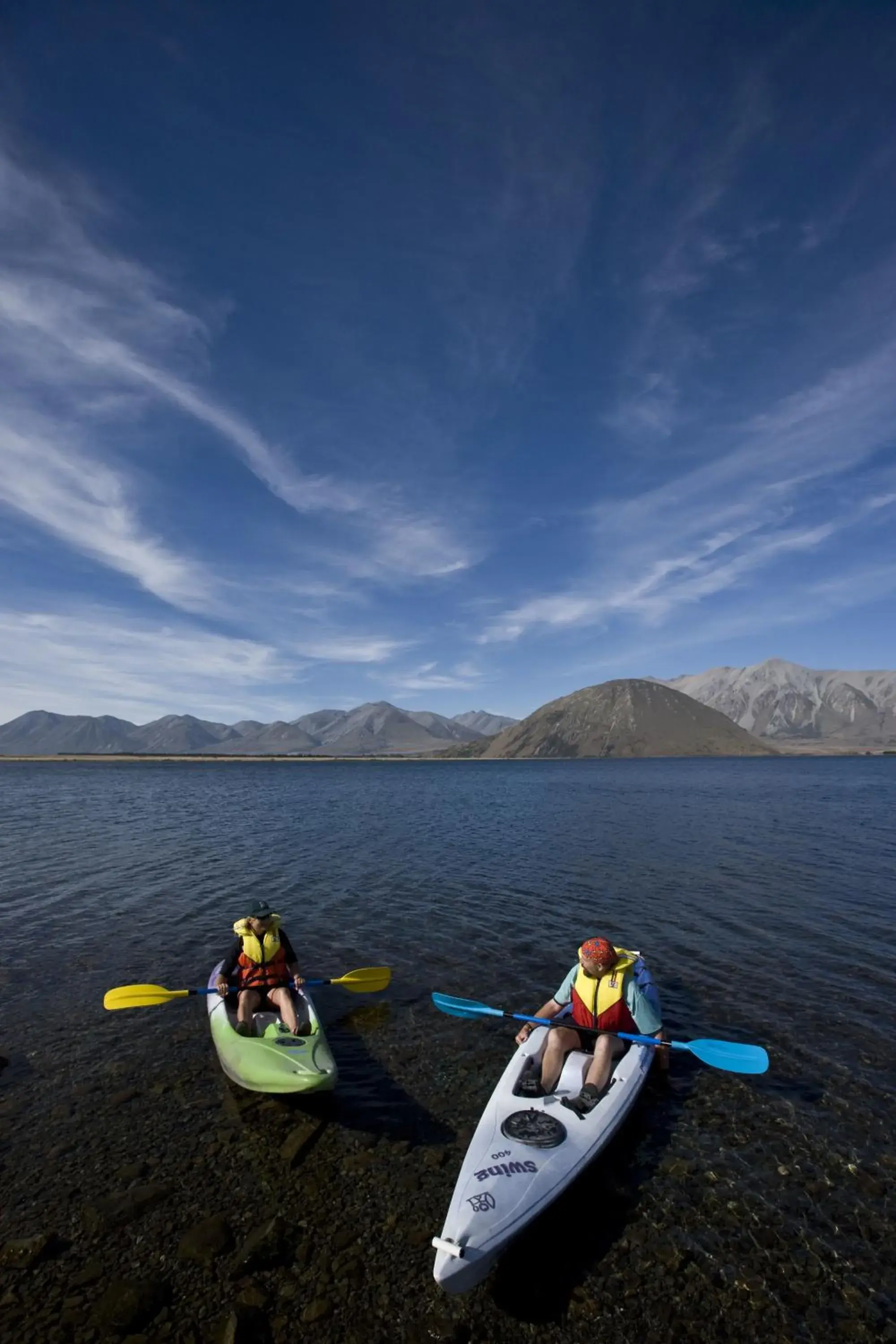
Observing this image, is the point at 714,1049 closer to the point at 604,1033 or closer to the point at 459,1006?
the point at 604,1033

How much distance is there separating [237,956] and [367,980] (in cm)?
347

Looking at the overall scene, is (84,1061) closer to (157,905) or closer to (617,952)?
(617,952)

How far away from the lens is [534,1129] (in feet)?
29.3

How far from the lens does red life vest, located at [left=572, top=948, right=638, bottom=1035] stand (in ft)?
38.1

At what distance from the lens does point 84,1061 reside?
12.6 metres

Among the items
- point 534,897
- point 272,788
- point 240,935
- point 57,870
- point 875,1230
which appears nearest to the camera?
point 875,1230

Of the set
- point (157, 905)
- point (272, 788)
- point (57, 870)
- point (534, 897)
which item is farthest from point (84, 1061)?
point (272, 788)

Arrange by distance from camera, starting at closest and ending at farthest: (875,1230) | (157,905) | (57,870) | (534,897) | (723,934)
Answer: (875,1230)
(723,934)
(157,905)
(534,897)
(57,870)

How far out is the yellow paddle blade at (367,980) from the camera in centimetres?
1526

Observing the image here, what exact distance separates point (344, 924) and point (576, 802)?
55.8 m

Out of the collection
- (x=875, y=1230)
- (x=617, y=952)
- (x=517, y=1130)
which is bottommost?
(x=875, y=1230)

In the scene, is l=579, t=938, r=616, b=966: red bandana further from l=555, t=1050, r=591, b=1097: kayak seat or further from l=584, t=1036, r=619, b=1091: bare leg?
l=555, t=1050, r=591, b=1097: kayak seat

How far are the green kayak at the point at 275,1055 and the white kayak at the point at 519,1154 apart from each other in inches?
118

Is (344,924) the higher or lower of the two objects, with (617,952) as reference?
lower
